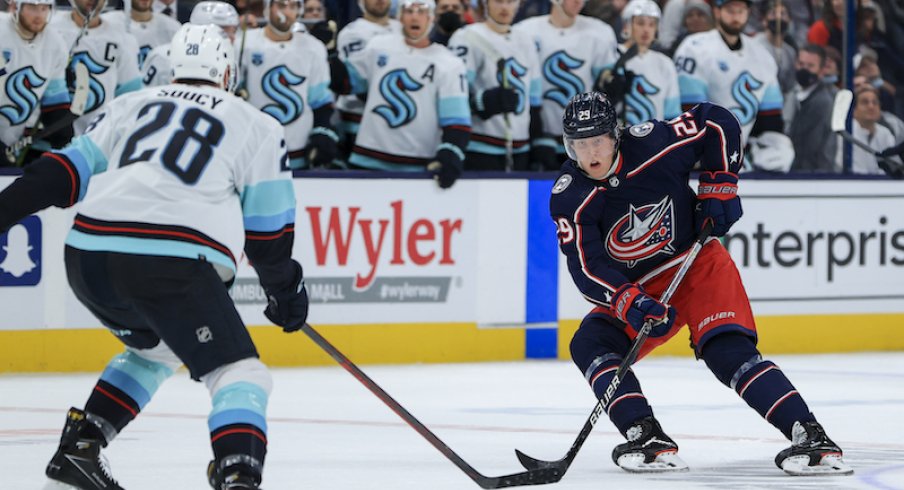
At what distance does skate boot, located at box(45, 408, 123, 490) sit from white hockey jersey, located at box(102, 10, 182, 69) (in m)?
3.78

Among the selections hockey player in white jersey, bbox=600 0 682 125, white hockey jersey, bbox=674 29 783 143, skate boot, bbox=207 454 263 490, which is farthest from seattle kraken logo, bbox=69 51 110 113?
skate boot, bbox=207 454 263 490

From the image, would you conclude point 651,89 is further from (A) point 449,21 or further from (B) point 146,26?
(B) point 146,26

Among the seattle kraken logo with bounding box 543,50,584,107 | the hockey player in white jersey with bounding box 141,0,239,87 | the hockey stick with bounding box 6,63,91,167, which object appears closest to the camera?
the hockey stick with bounding box 6,63,91,167

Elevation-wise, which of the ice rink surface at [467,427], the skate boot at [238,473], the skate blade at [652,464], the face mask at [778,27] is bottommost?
the ice rink surface at [467,427]

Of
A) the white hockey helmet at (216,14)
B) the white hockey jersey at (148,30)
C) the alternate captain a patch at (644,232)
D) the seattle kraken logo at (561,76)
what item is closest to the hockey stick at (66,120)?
the white hockey jersey at (148,30)

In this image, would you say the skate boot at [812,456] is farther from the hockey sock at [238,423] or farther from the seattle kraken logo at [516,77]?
the seattle kraken logo at [516,77]

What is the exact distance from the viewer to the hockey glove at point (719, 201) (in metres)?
4.59

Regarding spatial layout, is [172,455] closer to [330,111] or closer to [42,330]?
[42,330]

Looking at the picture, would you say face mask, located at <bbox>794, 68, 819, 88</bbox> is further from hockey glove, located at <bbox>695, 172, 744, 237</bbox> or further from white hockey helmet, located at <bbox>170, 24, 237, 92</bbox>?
white hockey helmet, located at <bbox>170, 24, 237, 92</bbox>

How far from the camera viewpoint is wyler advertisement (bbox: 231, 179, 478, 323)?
7199 mm

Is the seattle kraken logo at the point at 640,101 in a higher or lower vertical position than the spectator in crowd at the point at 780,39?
lower

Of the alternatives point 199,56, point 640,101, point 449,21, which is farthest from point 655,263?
point 449,21

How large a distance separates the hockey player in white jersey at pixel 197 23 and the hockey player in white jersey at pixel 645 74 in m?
1.94

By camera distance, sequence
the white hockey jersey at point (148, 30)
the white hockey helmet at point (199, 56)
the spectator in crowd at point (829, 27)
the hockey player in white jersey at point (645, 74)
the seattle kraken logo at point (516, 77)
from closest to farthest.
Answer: the white hockey helmet at point (199, 56) < the white hockey jersey at point (148, 30) < the seattle kraken logo at point (516, 77) < the hockey player in white jersey at point (645, 74) < the spectator in crowd at point (829, 27)
